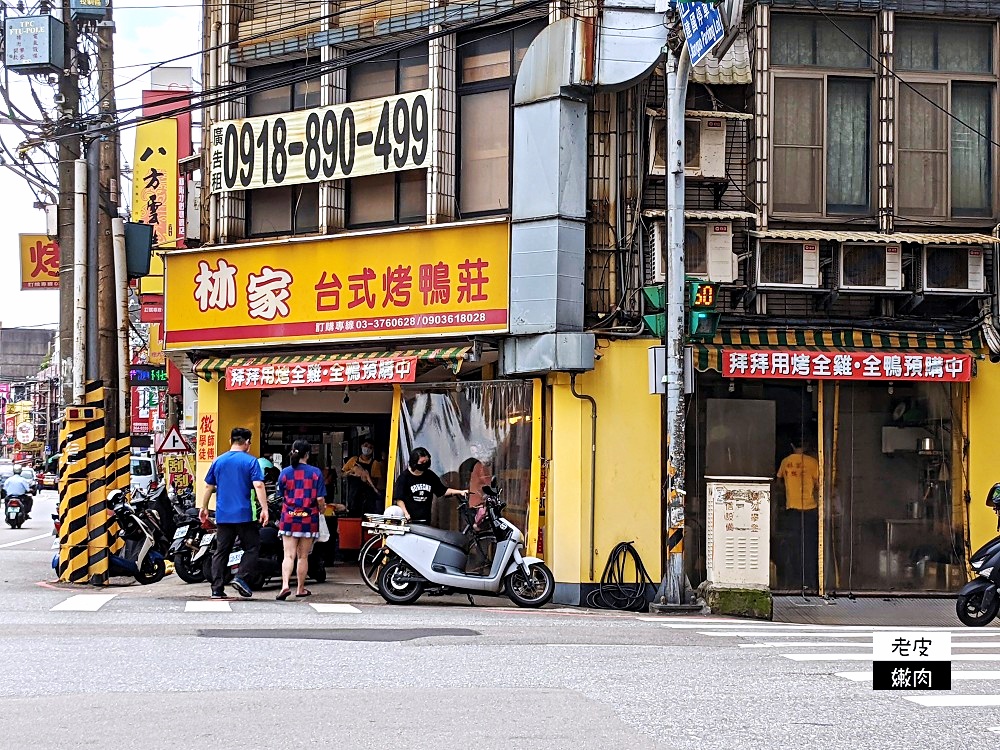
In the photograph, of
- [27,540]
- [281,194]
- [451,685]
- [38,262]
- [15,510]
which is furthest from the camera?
[15,510]

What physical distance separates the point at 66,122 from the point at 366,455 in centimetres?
699

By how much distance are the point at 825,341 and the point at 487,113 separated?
5.70 meters

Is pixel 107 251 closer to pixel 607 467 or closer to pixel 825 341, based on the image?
pixel 607 467

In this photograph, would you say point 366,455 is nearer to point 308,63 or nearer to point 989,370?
point 308,63

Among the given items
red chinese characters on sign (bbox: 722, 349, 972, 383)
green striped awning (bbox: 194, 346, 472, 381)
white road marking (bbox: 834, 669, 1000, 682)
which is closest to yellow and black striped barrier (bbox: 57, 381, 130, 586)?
green striped awning (bbox: 194, 346, 472, 381)

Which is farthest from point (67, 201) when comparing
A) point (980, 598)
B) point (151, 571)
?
point (980, 598)

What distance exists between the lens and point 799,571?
58.7ft

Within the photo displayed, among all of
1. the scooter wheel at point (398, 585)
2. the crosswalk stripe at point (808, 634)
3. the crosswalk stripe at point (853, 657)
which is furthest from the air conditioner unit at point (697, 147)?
the crosswalk stripe at point (853, 657)

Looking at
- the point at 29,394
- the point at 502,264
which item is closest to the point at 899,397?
the point at 502,264

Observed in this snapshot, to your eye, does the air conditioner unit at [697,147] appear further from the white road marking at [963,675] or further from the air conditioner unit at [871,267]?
the white road marking at [963,675]

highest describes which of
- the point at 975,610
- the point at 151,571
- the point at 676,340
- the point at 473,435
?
the point at 676,340

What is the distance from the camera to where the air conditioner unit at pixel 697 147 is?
17.5 metres

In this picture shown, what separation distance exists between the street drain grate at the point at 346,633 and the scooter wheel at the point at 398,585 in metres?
3.34

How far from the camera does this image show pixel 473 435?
18.3m
